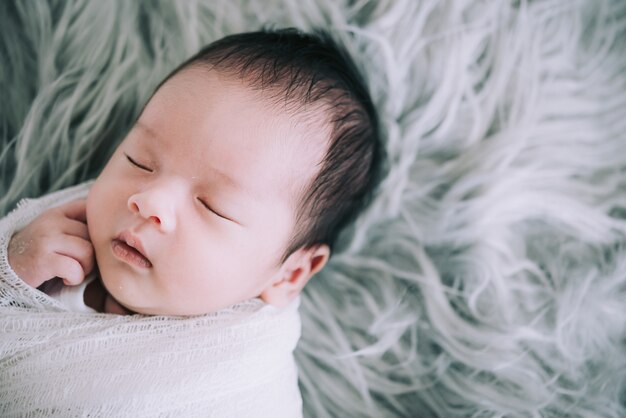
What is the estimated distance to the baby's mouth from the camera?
796mm

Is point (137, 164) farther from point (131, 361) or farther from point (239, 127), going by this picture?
point (131, 361)

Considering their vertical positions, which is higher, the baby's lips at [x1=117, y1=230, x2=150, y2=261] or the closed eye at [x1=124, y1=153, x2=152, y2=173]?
the closed eye at [x1=124, y1=153, x2=152, y2=173]

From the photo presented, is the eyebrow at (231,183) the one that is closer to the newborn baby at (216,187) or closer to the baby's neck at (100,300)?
the newborn baby at (216,187)

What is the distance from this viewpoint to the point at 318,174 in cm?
84

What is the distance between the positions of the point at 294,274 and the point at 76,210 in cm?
35

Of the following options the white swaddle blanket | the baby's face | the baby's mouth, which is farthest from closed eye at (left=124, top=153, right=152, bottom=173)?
the white swaddle blanket

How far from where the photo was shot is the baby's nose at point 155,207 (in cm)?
76

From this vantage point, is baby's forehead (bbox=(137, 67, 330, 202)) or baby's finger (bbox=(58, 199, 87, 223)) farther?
baby's finger (bbox=(58, 199, 87, 223))

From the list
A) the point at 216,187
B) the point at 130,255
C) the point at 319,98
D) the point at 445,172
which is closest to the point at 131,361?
the point at 130,255

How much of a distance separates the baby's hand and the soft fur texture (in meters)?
0.19

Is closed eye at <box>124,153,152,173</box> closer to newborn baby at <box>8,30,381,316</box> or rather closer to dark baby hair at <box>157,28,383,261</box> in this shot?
newborn baby at <box>8,30,381,316</box>

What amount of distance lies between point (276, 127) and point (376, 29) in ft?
1.03

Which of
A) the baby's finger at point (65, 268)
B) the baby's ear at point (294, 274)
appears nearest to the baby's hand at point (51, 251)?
the baby's finger at point (65, 268)

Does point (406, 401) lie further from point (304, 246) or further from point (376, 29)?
point (376, 29)
